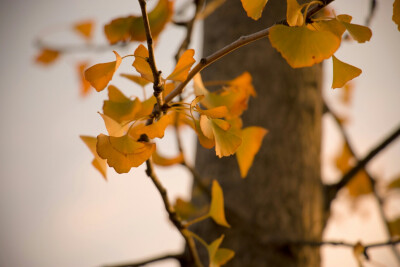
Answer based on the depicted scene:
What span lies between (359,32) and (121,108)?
231mm

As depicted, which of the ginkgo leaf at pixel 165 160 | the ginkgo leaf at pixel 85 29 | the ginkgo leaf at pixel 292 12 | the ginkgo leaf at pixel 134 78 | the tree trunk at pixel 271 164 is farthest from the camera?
the ginkgo leaf at pixel 85 29

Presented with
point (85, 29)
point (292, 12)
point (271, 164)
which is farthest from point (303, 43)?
point (85, 29)

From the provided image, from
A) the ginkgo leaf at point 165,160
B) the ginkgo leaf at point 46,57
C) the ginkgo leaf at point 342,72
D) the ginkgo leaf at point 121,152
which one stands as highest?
the ginkgo leaf at point 342,72

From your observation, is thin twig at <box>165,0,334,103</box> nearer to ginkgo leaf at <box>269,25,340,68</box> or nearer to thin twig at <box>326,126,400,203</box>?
ginkgo leaf at <box>269,25,340,68</box>

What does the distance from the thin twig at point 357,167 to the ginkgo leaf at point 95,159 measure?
528 millimetres

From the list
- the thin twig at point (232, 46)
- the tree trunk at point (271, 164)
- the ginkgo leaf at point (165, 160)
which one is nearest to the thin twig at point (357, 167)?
the tree trunk at point (271, 164)

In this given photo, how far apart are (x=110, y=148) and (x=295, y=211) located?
502mm

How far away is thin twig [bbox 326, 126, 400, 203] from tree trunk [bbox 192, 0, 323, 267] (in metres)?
0.02

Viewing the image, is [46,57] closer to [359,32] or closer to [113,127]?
[113,127]

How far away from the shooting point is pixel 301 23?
0.27 metres

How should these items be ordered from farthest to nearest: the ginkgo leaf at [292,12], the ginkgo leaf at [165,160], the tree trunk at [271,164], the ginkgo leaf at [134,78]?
the tree trunk at [271,164] → the ginkgo leaf at [165,160] → the ginkgo leaf at [134,78] → the ginkgo leaf at [292,12]

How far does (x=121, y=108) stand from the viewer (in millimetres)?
350

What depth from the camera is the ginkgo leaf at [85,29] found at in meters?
0.93

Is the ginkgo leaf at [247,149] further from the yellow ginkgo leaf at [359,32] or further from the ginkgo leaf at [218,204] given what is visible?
the yellow ginkgo leaf at [359,32]
